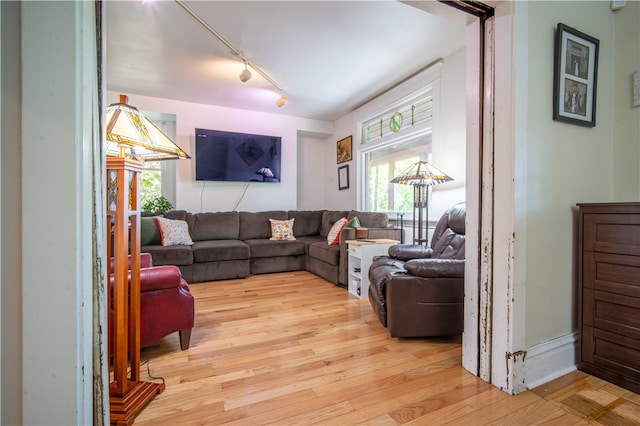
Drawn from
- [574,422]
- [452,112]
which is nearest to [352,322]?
[574,422]

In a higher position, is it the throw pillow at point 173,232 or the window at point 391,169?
the window at point 391,169

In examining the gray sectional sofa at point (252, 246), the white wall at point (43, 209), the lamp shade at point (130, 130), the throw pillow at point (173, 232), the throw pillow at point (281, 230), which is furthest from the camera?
the throw pillow at point (281, 230)

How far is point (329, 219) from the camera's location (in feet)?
14.7

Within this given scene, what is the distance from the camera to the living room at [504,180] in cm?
64

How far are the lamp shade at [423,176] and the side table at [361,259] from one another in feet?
2.29

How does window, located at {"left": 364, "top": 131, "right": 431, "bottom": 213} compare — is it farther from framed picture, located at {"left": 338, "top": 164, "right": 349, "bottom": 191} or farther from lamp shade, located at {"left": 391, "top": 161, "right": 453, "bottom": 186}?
lamp shade, located at {"left": 391, "top": 161, "right": 453, "bottom": 186}

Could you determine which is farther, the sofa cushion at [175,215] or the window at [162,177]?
the window at [162,177]

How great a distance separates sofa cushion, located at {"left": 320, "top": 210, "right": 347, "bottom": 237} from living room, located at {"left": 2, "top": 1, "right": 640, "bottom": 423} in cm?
288

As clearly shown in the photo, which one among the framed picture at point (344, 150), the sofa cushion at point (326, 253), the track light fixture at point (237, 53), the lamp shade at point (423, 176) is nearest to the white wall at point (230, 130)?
the framed picture at point (344, 150)

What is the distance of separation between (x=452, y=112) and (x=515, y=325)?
89.8 inches

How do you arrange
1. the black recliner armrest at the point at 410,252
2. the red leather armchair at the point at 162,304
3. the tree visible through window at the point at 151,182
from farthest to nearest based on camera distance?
the tree visible through window at the point at 151,182, the black recliner armrest at the point at 410,252, the red leather armchair at the point at 162,304

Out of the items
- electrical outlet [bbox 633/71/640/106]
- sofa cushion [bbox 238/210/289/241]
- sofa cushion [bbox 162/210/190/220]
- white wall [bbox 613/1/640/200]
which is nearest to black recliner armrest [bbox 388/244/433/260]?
white wall [bbox 613/1/640/200]

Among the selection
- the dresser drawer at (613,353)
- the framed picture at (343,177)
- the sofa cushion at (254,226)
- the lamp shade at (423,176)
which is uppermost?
the framed picture at (343,177)

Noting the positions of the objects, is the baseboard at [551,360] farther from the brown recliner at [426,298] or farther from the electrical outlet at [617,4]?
the electrical outlet at [617,4]
